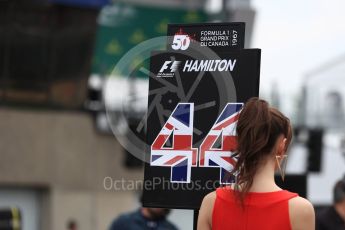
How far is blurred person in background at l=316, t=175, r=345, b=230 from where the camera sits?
26.1ft

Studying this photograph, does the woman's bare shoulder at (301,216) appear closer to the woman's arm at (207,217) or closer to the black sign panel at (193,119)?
the woman's arm at (207,217)

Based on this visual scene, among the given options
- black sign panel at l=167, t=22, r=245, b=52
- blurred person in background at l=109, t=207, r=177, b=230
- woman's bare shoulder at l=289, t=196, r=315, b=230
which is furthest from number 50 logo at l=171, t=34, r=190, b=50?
blurred person in background at l=109, t=207, r=177, b=230

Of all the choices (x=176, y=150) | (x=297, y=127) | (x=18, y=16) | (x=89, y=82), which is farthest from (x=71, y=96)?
(x=176, y=150)

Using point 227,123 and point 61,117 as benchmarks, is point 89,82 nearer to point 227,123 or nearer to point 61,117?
point 61,117

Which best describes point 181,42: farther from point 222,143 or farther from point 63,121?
point 63,121

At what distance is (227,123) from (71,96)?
1913 cm

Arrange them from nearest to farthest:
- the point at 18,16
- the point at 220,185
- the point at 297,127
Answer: the point at 220,185, the point at 18,16, the point at 297,127

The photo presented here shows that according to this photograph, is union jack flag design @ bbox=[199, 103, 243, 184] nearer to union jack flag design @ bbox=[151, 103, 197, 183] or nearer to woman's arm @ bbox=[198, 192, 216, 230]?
union jack flag design @ bbox=[151, 103, 197, 183]

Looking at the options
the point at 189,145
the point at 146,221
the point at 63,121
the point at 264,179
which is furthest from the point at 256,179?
the point at 63,121

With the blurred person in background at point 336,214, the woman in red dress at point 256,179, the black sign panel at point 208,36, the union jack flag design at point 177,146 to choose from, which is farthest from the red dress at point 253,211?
the blurred person in background at point 336,214

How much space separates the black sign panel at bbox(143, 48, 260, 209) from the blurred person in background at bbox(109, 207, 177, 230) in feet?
13.6

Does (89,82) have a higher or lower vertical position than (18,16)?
lower

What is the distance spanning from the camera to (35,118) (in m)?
23.1

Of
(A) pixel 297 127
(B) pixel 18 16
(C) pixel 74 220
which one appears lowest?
(C) pixel 74 220
